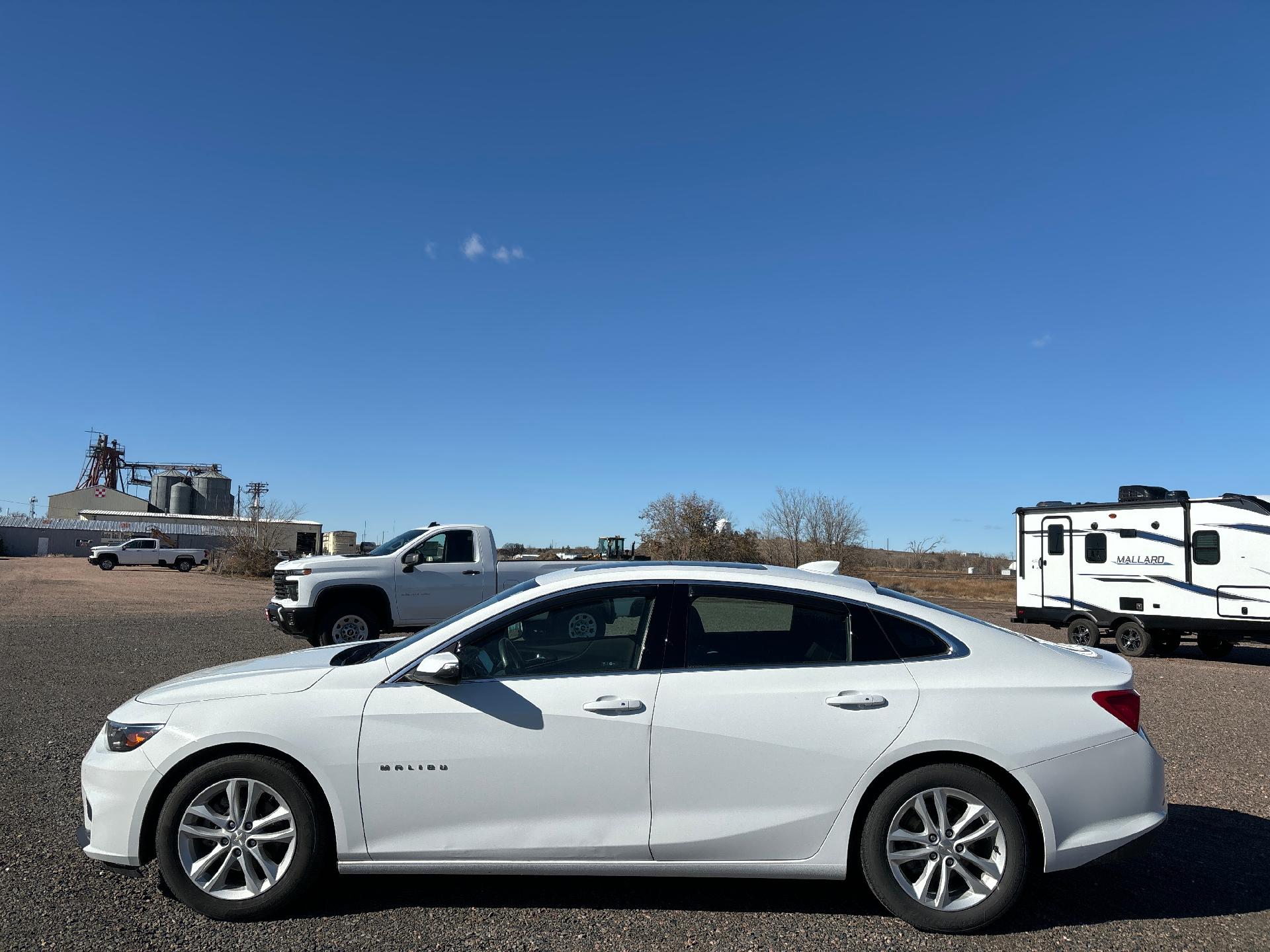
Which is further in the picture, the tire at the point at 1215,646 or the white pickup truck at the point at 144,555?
the white pickup truck at the point at 144,555

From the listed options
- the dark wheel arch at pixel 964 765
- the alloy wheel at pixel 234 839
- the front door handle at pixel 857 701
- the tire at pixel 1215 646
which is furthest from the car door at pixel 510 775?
the tire at pixel 1215 646

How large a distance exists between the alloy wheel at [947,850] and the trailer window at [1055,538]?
51.5ft

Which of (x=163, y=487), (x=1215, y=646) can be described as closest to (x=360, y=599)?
(x=1215, y=646)

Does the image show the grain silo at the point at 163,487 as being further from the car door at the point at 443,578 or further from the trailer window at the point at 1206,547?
the trailer window at the point at 1206,547

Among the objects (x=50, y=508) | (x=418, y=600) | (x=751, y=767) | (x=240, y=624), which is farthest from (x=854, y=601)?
(x=50, y=508)

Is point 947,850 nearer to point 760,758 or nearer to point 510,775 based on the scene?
point 760,758

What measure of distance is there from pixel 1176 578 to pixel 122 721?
17032mm

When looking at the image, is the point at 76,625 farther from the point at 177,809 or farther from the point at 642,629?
the point at 642,629

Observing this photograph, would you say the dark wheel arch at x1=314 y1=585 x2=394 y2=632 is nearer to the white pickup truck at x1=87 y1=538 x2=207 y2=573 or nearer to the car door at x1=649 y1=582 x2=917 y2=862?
the car door at x1=649 y1=582 x2=917 y2=862

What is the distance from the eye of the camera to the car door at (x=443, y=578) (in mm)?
12664

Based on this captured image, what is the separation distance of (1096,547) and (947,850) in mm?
15523

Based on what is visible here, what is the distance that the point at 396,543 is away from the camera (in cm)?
1321

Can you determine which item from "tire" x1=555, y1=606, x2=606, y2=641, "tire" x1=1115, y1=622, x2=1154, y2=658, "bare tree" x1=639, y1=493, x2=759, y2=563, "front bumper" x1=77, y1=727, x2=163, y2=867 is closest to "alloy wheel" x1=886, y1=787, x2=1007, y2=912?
"tire" x1=555, y1=606, x2=606, y2=641

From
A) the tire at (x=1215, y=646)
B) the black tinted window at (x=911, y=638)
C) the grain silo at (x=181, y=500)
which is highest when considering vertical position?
the grain silo at (x=181, y=500)
